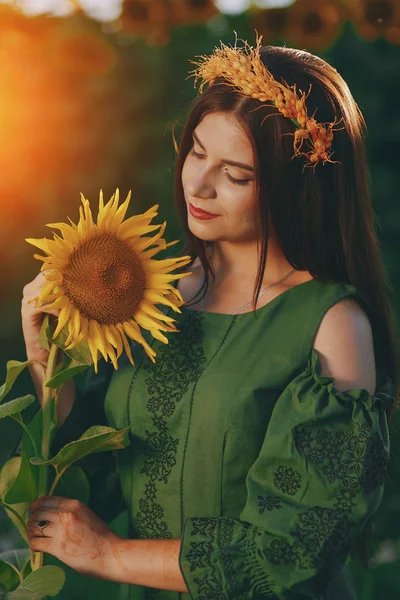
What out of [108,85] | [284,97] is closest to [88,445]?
[284,97]

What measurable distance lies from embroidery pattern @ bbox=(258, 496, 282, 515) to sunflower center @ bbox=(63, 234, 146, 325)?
41cm

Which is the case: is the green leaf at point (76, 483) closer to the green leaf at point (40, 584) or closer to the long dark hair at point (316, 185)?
the green leaf at point (40, 584)

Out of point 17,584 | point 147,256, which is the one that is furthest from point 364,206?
point 17,584

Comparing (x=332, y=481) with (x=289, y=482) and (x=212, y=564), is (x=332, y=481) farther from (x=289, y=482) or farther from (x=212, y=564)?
(x=212, y=564)

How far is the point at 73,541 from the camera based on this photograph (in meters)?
1.81

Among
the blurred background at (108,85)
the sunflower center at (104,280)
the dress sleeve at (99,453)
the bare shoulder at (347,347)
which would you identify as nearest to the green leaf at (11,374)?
the sunflower center at (104,280)

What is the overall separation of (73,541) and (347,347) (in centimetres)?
63

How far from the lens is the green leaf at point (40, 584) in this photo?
1.67 m

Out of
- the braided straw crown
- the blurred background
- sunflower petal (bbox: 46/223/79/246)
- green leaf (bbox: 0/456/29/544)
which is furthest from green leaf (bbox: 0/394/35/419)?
the blurred background

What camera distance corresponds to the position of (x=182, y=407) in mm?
1884

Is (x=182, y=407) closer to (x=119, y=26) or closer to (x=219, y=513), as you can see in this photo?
(x=219, y=513)

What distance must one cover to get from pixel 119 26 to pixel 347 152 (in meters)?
1.39

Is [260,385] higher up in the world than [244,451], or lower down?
higher up

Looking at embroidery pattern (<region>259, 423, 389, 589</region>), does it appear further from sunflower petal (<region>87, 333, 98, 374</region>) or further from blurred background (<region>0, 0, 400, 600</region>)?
blurred background (<region>0, 0, 400, 600</region>)
